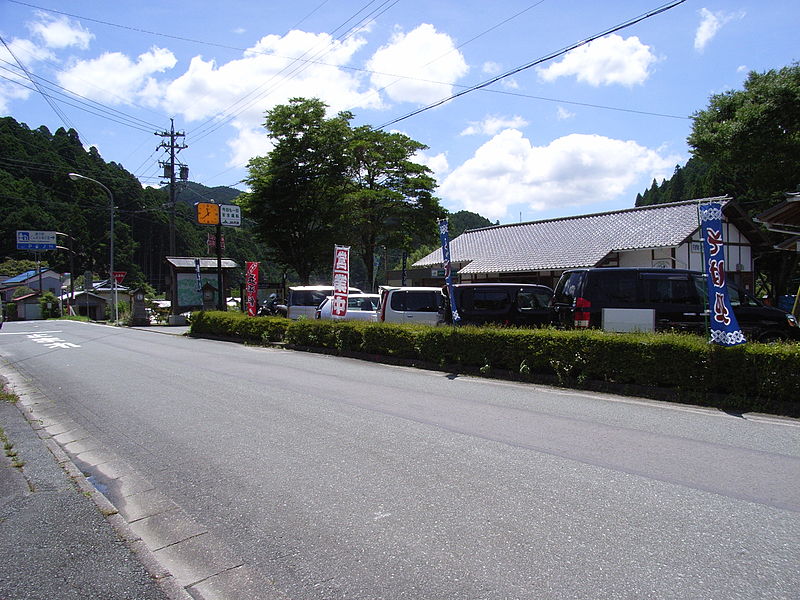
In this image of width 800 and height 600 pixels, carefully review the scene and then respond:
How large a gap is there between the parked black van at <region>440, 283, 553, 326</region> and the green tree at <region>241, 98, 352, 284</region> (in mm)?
17120

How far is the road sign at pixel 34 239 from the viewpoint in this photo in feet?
119

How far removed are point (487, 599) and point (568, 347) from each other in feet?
22.8

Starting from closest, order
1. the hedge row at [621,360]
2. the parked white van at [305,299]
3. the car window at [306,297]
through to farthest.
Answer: the hedge row at [621,360] < the parked white van at [305,299] < the car window at [306,297]

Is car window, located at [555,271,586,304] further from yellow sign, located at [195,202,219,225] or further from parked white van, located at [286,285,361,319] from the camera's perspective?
yellow sign, located at [195,202,219,225]

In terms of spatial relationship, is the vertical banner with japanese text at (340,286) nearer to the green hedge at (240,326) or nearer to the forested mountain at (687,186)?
the green hedge at (240,326)

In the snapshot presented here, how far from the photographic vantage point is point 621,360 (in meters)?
8.61

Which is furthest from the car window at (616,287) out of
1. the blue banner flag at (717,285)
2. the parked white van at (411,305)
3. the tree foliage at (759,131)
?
the tree foliage at (759,131)

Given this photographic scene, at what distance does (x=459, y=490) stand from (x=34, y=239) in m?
41.5

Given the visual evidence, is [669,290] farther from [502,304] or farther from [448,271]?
[448,271]

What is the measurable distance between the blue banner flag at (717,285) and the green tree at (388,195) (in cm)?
2071

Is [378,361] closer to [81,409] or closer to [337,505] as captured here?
[81,409]

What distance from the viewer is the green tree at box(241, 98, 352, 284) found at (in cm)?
3052

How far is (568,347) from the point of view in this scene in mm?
9242

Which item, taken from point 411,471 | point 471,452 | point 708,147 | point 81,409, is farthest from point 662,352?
point 708,147
